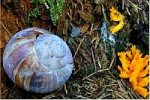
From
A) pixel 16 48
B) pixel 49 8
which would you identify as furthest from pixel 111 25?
pixel 16 48

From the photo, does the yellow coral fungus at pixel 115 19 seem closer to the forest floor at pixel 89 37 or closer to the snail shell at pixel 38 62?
the forest floor at pixel 89 37

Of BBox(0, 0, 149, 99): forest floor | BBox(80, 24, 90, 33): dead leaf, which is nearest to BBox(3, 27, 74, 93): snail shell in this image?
BBox(0, 0, 149, 99): forest floor

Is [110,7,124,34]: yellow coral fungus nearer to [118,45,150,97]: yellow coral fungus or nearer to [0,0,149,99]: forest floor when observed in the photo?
[0,0,149,99]: forest floor

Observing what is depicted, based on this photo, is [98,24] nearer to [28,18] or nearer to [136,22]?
[136,22]

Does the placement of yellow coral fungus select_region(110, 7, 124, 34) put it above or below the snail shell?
above

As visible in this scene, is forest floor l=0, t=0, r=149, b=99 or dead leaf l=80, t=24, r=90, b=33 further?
dead leaf l=80, t=24, r=90, b=33

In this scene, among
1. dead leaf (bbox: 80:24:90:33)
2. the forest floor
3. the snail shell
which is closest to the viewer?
the snail shell

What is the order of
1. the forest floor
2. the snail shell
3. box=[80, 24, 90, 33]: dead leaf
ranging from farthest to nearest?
box=[80, 24, 90, 33]: dead leaf → the forest floor → the snail shell

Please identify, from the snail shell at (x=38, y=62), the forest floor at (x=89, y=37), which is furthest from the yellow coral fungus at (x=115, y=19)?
the snail shell at (x=38, y=62)
